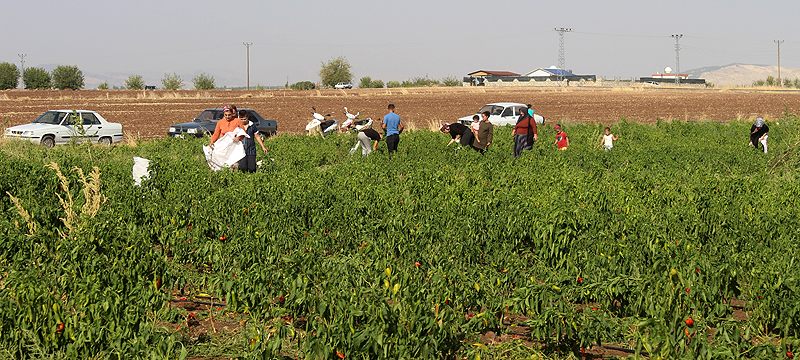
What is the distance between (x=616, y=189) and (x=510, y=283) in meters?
4.86

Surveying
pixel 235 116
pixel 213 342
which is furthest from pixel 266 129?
pixel 213 342

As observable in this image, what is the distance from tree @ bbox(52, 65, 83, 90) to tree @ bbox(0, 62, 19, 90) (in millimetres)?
4189

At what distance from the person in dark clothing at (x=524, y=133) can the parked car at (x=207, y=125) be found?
9.47 meters

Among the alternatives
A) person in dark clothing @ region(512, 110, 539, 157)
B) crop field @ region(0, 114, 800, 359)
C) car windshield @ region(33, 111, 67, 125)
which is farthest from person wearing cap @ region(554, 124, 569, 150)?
car windshield @ region(33, 111, 67, 125)

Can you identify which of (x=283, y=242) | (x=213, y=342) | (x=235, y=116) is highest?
(x=235, y=116)

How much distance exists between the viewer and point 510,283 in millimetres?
8070

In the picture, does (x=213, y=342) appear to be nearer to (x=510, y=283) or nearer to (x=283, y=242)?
(x=283, y=242)

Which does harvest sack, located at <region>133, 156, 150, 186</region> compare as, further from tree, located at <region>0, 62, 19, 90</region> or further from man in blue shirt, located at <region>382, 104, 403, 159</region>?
tree, located at <region>0, 62, 19, 90</region>

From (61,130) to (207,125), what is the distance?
13.6 ft

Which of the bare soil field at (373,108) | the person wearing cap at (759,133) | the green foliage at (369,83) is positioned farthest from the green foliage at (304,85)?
the person wearing cap at (759,133)

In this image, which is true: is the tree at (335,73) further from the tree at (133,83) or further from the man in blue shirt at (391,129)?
the man in blue shirt at (391,129)

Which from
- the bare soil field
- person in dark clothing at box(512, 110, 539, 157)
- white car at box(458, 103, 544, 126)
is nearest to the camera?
person in dark clothing at box(512, 110, 539, 157)

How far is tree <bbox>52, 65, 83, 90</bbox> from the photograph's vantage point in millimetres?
108500

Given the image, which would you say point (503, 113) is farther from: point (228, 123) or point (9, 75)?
point (9, 75)
